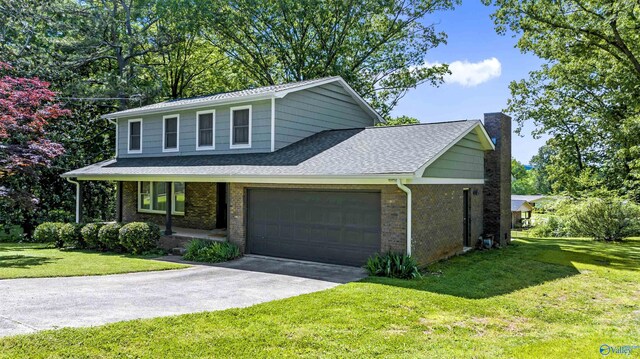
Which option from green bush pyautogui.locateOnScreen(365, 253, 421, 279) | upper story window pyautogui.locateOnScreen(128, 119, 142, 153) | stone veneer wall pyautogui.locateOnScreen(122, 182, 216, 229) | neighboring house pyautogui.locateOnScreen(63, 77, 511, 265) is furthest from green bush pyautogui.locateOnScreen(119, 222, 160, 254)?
green bush pyautogui.locateOnScreen(365, 253, 421, 279)

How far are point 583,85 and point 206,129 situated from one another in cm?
2809

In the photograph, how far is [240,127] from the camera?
49.3ft

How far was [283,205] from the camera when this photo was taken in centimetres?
1208

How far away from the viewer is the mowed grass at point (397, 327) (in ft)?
16.8

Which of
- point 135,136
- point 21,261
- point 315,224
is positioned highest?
point 135,136

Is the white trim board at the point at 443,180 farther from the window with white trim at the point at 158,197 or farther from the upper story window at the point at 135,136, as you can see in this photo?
the upper story window at the point at 135,136

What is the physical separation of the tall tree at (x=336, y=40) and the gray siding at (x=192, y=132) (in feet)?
32.4

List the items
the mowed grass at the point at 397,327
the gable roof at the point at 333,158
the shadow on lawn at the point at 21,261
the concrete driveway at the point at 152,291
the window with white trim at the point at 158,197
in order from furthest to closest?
the window with white trim at the point at 158,197, the shadow on lawn at the point at 21,261, the gable roof at the point at 333,158, the concrete driveway at the point at 152,291, the mowed grass at the point at 397,327

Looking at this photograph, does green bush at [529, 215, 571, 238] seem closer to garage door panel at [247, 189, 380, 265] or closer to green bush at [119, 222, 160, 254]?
garage door panel at [247, 189, 380, 265]

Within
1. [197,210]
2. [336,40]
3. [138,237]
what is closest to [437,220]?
[138,237]

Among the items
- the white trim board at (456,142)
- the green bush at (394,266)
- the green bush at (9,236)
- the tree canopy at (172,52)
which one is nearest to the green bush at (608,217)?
the white trim board at (456,142)

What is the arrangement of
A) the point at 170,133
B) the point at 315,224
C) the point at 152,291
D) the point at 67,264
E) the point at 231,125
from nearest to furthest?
the point at 152,291, the point at 67,264, the point at 315,224, the point at 231,125, the point at 170,133

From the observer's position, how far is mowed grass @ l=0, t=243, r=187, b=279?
10.1m

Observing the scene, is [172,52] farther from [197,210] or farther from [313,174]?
[313,174]
